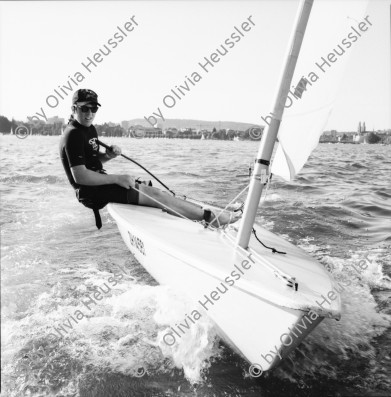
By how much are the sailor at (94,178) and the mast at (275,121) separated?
3.26 ft

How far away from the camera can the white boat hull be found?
2.74 metres

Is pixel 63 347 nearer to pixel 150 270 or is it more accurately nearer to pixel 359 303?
pixel 150 270

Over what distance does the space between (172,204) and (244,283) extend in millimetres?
2247

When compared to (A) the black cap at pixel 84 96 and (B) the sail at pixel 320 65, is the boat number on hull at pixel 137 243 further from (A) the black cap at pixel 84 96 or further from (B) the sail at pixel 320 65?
(B) the sail at pixel 320 65

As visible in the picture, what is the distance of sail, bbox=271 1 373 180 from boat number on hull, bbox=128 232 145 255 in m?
2.13

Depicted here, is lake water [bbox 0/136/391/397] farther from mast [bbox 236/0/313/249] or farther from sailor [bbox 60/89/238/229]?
mast [bbox 236/0/313/249]

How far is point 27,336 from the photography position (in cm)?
358

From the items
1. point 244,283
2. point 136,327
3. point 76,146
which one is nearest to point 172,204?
point 76,146

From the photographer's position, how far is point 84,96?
4484 mm

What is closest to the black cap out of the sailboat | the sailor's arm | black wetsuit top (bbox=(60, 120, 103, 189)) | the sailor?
the sailor

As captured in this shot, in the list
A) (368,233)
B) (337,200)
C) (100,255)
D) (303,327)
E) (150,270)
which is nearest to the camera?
(303,327)

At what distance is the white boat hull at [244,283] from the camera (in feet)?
8.99

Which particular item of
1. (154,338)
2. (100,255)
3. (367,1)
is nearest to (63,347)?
(154,338)

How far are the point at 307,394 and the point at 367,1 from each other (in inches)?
127
